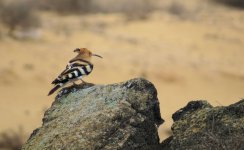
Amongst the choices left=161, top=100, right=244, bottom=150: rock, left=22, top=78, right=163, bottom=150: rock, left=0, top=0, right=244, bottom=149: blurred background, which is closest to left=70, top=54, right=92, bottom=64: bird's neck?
left=22, top=78, right=163, bottom=150: rock

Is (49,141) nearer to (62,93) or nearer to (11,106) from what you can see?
(62,93)

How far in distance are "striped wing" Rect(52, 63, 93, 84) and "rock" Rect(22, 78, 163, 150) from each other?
17.8 inches

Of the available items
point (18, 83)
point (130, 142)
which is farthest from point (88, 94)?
point (18, 83)

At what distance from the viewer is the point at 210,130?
414 centimetres

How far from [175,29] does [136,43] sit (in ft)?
13.2

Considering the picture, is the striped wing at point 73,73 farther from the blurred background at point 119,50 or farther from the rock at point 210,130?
the blurred background at point 119,50

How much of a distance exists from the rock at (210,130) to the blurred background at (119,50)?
375 inches

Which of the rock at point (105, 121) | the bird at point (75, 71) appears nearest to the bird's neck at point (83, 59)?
the bird at point (75, 71)

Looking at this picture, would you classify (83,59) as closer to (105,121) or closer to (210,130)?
(105,121)

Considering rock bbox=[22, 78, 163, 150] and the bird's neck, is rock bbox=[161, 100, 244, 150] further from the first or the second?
the bird's neck

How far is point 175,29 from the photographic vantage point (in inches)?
1126

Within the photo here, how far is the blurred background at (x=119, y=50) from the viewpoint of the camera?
18.0 m

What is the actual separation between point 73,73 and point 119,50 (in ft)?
60.3

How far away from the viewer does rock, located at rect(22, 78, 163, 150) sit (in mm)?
4184
